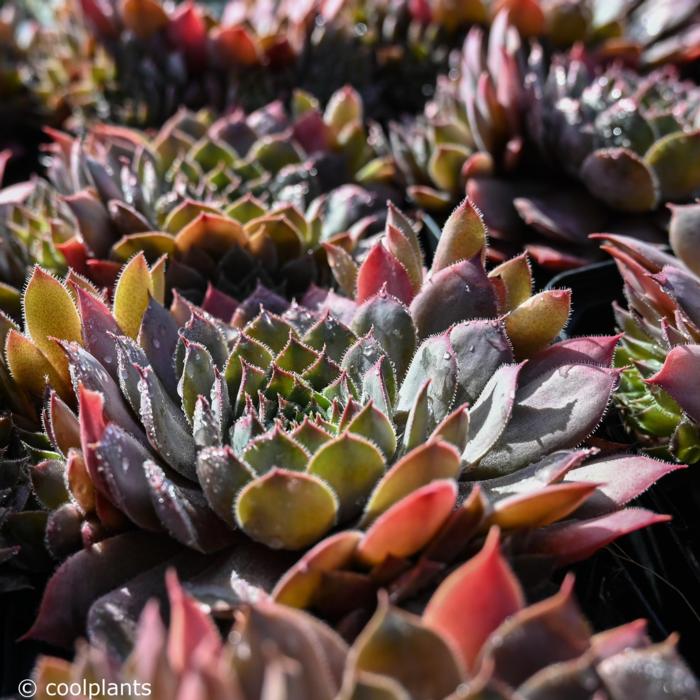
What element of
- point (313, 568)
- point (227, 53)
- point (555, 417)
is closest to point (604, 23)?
point (227, 53)

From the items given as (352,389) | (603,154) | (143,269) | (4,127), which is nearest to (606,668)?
(352,389)

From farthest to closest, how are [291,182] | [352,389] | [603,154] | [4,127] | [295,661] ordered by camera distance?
[4,127] < [291,182] < [603,154] < [352,389] < [295,661]

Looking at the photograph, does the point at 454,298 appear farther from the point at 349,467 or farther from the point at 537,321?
the point at 349,467

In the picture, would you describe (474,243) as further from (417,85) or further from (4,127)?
(4,127)

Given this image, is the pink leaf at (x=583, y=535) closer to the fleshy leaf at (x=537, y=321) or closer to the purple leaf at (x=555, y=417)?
the purple leaf at (x=555, y=417)

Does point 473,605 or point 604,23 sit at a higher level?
point 604,23

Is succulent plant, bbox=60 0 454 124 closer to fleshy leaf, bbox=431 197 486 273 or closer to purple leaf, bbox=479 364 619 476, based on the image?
fleshy leaf, bbox=431 197 486 273
